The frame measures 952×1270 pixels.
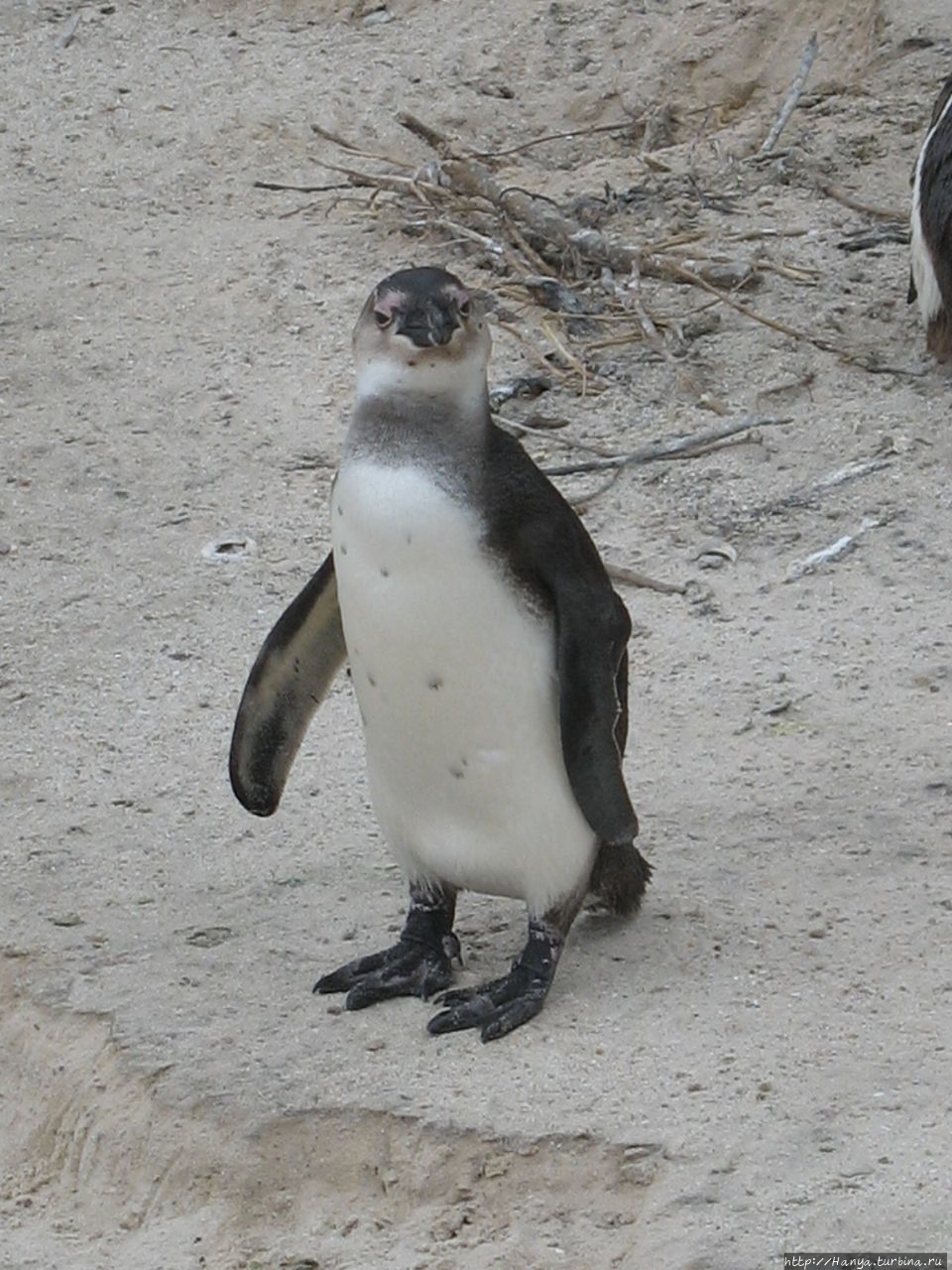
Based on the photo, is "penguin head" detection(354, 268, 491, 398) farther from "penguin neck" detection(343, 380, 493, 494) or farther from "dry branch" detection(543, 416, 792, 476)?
"dry branch" detection(543, 416, 792, 476)

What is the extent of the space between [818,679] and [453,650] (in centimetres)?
163

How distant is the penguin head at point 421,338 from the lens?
3.19 metres

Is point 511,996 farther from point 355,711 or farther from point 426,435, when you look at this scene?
point 355,711

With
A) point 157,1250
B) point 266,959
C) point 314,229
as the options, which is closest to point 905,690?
point 266,959

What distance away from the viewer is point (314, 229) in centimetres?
695

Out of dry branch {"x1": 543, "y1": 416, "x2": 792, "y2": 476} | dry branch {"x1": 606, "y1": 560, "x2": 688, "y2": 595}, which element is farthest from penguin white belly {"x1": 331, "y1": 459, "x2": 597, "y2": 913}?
dry branch {"x1": 543, "y1": 416, "x2": 792, "y2": 476}

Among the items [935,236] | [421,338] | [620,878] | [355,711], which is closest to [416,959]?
[620,878]

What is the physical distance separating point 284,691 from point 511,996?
63cm

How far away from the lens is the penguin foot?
3404 millimetres

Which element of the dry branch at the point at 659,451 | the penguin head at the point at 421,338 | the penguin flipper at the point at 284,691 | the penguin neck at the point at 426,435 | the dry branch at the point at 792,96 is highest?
the penguin head at the point at 421,338

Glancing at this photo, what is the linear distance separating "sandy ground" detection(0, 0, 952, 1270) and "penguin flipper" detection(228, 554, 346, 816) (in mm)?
302

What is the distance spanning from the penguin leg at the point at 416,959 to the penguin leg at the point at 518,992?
0.19 ft

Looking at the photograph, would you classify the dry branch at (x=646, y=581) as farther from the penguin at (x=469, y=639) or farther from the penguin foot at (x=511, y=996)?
the penguin foot at (x=511, y=996)

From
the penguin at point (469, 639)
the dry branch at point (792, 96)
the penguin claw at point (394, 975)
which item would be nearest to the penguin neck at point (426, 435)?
the penguin at point (469, 639)
